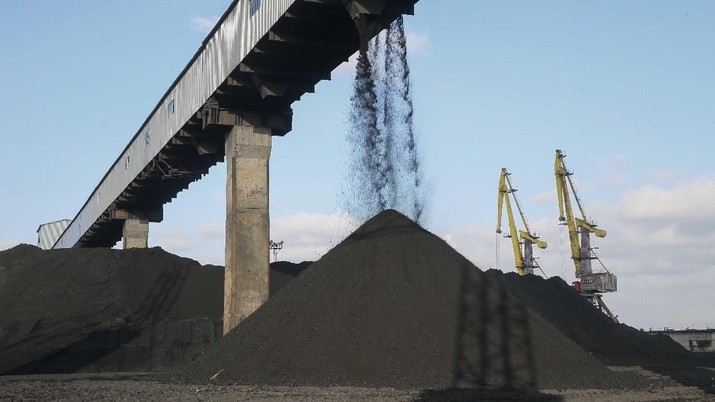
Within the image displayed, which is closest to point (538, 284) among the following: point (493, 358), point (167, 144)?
Answer: point (167, 144)

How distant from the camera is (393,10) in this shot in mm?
17953

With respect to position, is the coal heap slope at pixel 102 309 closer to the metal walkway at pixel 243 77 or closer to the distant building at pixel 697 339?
the metal walkway at pixel 243 77

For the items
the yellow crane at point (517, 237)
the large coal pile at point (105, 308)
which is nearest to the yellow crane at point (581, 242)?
the yellow crane at point (517, 237)

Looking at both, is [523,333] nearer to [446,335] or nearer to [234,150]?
[446,335]

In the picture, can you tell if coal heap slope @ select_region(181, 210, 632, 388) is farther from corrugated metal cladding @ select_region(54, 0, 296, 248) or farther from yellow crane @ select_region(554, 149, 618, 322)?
yellow crane @ select_region(554, 149, 618, 322)

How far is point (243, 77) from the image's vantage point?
23078 millimetres

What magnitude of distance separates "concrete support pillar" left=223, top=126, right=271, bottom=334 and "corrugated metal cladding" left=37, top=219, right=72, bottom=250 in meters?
58.6

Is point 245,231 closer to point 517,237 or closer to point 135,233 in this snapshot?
point 135,233

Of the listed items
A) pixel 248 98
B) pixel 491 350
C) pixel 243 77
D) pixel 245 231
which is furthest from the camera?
pixel 248 98

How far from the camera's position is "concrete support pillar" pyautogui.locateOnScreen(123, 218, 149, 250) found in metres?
41.5

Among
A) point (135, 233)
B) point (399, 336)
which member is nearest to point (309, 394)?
point (399, 336)

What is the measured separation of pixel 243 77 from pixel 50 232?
66.7 metres

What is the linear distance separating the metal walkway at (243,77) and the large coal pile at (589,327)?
14.5 meters

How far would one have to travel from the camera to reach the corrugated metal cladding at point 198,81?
2119 cm
